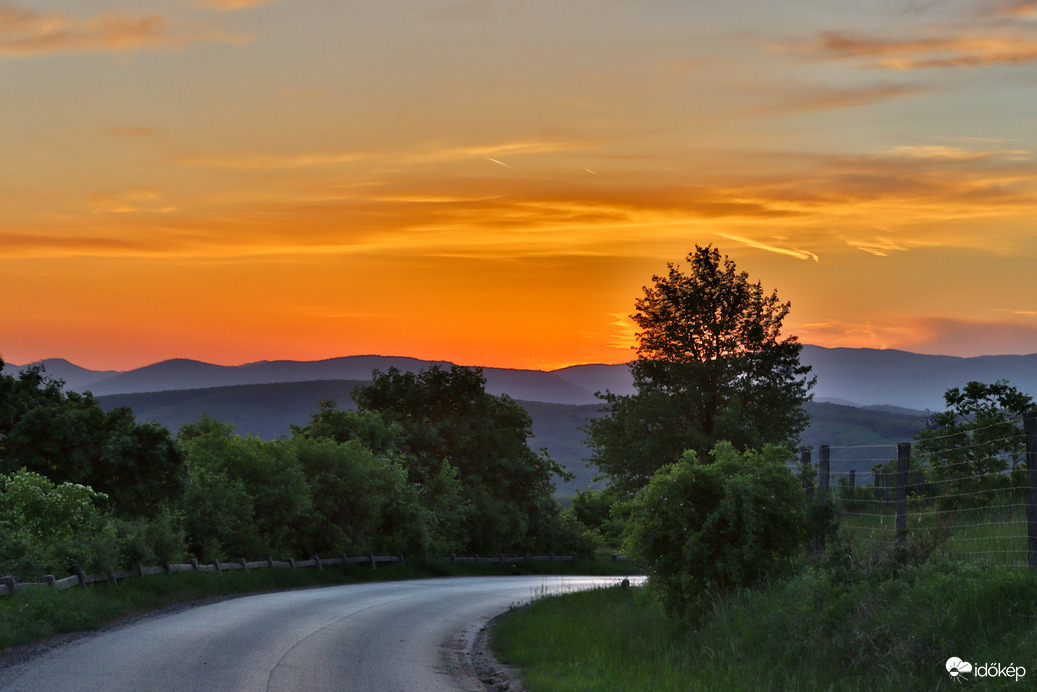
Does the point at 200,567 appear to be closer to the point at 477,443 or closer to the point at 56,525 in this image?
the point at 56,525

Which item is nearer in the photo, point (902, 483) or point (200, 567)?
point (902, 483)

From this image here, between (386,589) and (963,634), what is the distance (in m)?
24.3

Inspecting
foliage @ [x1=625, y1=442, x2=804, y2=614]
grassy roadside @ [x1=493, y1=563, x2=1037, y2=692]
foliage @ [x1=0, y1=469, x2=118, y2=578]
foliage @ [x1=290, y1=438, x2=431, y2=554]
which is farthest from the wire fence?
foliage @ [x1=290, y1=438, x2=431, y2=554]

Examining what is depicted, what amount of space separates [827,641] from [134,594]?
18.1m

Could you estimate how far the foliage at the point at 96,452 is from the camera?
3219cm

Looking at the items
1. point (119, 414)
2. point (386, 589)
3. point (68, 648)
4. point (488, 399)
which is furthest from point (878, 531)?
point (488, 399)

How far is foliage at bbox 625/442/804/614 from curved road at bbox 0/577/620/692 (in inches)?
168

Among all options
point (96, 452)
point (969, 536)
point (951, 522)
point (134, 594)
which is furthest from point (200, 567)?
point (969, 536)

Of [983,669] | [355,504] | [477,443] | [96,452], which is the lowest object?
[983,669]

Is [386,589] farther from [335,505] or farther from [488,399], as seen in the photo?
[488,399]

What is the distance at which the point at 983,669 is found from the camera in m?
12.1

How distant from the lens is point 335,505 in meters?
46.0

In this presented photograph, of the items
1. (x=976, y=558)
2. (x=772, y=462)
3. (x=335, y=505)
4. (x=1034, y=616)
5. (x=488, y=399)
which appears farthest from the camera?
(x=488, y=399)

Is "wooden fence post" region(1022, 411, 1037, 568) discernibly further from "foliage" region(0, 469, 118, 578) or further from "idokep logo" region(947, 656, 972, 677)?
"foliage" region(0, 469, 118, 578)
